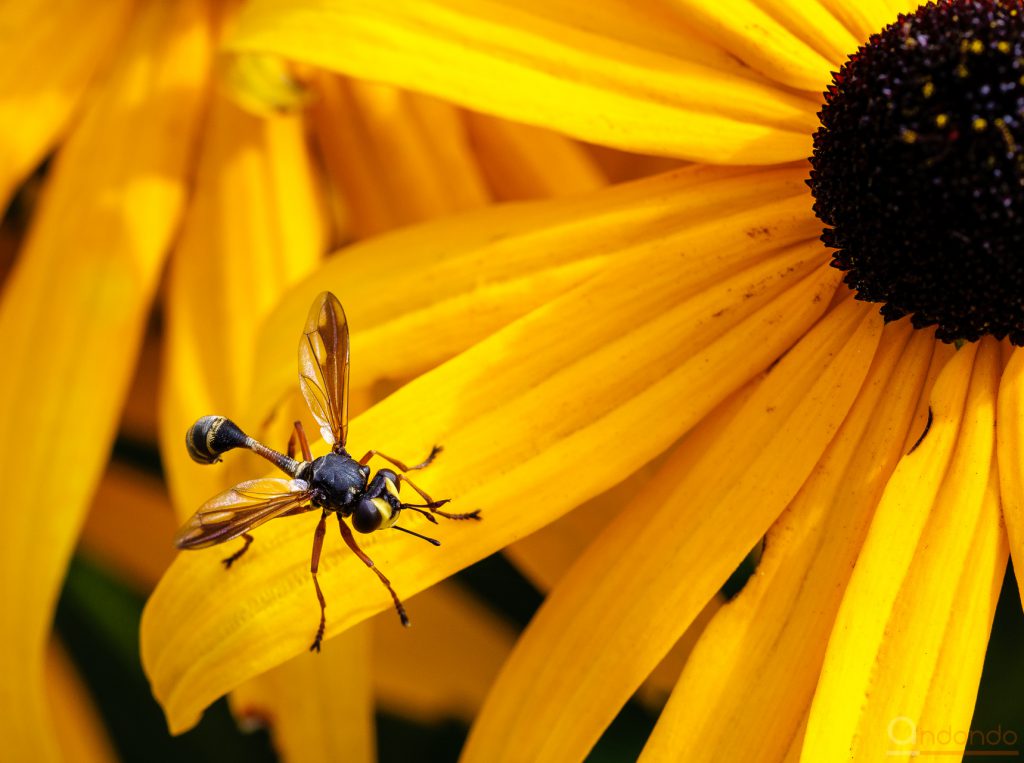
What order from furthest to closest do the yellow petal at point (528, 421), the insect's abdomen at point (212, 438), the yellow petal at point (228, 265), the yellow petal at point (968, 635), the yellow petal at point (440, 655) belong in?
the yellow petal at point (440, 655) < the yellow petal at point (228, 265) < the insect's abdomen at point (212, 438) < the yellow petal at point (528, 421) < the yellow petal at point (968, 635)

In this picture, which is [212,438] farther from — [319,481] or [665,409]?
[665,409]

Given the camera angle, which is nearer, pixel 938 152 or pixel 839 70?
pixel 938 152

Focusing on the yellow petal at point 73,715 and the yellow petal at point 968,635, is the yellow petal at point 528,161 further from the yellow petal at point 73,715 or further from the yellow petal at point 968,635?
the yellow petal at point 73,715

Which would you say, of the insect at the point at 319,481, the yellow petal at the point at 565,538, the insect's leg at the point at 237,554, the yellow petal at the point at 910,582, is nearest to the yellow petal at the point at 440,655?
the yellow petal at the point at 565,538

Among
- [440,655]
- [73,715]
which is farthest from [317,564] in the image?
[73,715]

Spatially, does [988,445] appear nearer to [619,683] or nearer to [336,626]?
[619,683]

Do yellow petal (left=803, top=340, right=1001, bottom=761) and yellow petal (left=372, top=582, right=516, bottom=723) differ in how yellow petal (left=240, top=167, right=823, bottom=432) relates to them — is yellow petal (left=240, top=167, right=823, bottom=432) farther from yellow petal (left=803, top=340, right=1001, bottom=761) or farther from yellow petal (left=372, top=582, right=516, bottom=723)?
yellow petal (left=372, top=582, right=516, bottom=723)

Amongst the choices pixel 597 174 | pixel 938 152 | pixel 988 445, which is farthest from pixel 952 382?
pixel 597 174

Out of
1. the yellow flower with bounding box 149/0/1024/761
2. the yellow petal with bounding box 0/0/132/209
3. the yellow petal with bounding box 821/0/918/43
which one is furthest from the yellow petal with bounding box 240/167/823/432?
the yellow petal with bounding box 0/0/132/209
